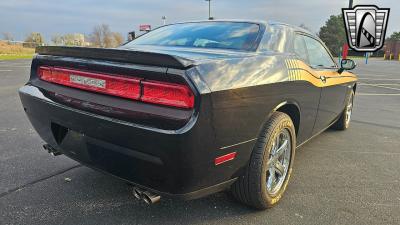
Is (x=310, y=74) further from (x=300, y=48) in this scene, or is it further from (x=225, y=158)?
(x=225, y=158)

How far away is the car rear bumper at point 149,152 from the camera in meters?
2.00

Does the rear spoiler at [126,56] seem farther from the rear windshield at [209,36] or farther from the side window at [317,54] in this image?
the side window at [317,54]

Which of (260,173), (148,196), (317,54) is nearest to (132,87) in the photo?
(148,196)

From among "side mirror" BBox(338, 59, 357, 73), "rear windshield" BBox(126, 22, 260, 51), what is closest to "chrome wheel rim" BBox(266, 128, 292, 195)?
"rear windshield" BBox(126, 22, 260, 51)

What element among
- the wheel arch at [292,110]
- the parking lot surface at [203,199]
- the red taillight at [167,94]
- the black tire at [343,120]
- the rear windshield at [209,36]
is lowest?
the parking lot surface at [203,199]

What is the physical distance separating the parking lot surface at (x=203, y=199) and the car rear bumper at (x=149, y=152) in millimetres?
440

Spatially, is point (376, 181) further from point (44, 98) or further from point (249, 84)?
point (44, 98)

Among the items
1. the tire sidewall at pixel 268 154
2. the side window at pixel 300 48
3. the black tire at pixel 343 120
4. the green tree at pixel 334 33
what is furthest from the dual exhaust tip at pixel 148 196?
the green tree at pixel 334 33

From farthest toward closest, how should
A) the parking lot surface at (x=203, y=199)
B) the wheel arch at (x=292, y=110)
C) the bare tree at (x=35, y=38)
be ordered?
1. the bare tree at (x=35, y=38)
2. the wheel arch at (x=292, y=110)
3. the parking lot surface at (x=203, y=199)

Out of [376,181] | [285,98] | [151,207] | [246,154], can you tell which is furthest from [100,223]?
[376,181]

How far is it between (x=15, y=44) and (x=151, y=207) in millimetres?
35735

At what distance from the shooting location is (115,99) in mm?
2262

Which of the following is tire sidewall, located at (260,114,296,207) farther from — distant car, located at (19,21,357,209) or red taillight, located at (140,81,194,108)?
red taillight, located at (140,81,194,108)

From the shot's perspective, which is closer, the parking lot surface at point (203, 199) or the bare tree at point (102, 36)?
the parking lot surface at point (203, 199)
